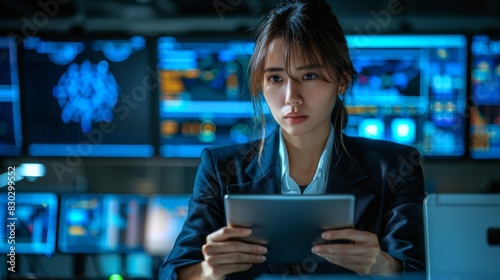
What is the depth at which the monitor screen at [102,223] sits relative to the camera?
247 centimetres

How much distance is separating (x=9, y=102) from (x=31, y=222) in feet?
1.60

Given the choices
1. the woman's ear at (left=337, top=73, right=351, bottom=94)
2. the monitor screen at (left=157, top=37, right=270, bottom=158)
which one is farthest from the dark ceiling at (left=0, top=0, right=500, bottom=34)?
the woman's ear at (left=337, top=73, right=351, bottom=94)

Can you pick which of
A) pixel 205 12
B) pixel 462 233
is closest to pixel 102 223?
pixel 205 12

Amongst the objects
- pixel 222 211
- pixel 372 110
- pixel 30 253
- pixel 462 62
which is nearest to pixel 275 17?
pixel 222 211

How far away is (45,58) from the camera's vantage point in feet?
8.29

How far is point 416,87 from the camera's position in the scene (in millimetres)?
2398

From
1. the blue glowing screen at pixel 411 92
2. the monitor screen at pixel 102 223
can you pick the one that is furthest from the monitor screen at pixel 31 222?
the blue glowing screen at pixel 411 92

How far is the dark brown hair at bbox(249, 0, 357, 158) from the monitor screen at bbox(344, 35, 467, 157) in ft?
3.31

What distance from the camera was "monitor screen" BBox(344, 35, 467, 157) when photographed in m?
2.39

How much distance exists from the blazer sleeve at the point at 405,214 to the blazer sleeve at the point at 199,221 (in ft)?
1.17

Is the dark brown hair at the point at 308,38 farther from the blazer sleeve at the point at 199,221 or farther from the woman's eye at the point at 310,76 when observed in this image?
the blazer sleeve at the point at 199,221

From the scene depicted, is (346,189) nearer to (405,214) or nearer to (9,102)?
(405,214)

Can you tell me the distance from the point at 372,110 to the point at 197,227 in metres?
1.29

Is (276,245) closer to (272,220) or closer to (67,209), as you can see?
(272,220)
